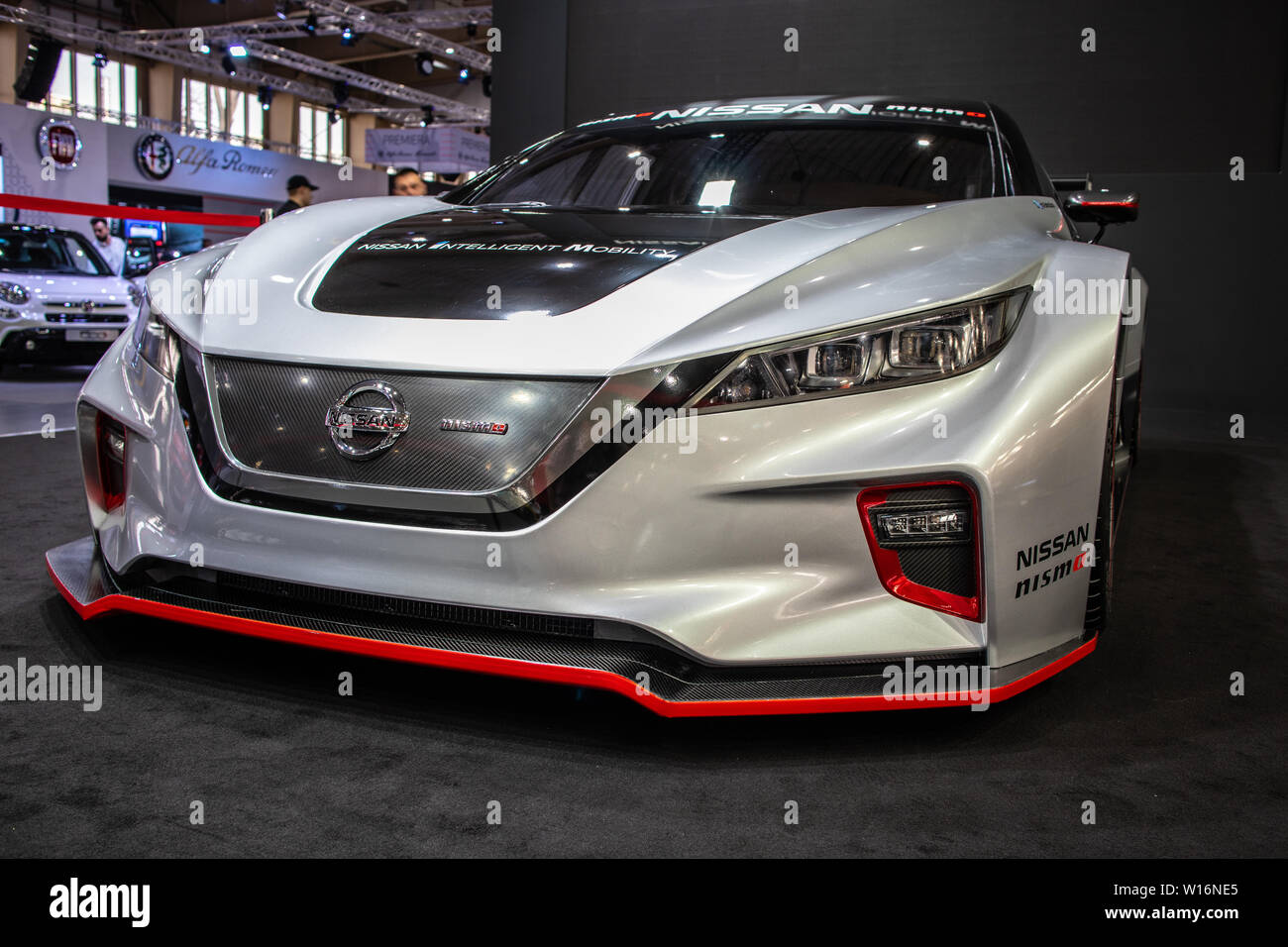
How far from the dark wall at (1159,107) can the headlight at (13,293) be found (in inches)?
209

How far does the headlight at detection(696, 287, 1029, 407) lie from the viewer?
→ 1.68 m

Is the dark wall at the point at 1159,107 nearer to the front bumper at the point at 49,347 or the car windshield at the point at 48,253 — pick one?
the front bumper at the point at 49,347

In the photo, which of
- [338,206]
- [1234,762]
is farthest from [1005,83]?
[1234,762]

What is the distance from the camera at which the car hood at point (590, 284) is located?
5.66 feet

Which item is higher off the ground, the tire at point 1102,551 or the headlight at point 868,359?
the headlight at point 868,359

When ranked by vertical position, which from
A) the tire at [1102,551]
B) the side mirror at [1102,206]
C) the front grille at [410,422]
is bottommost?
the tire at [1102,551]

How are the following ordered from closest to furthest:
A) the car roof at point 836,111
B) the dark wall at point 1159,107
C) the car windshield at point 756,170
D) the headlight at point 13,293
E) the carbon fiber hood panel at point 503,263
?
the carbon fiber hood panel at point 503,263, the car windshield at point 756,170, the car roof at point 836,111, the dark wall at point 1159,107, the headlight at point 13,293

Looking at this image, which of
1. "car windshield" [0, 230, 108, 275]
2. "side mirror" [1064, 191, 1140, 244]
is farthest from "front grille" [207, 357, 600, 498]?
"car windshield" [0, 230, 108, 275]

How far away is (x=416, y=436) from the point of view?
5.68 ft

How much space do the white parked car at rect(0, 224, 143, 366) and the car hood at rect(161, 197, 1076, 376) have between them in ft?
20.0

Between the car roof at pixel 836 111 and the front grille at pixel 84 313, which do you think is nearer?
the car roof at pixel 836 111

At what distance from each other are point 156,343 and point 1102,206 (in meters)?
2.36
